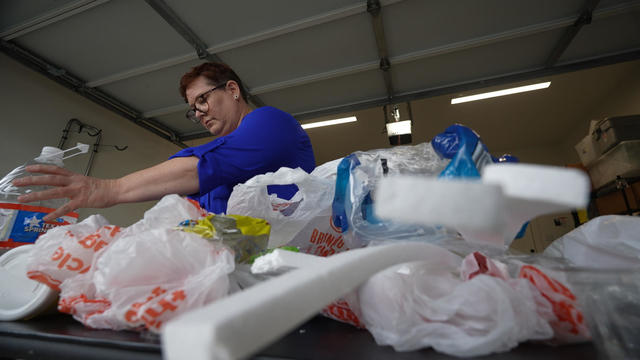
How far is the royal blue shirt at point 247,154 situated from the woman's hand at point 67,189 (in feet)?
0.59

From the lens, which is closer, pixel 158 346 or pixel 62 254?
pixel 158 346

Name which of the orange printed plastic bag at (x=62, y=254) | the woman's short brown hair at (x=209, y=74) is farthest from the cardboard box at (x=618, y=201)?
the orange printed plastic bag at (x=62, y=254)

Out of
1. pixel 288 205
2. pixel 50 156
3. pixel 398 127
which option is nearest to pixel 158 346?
pixel 288 205

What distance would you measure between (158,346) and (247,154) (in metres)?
0.46

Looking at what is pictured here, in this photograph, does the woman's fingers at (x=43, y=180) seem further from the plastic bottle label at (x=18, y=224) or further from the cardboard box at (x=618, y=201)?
the cardboard box at (x=618, y=201)

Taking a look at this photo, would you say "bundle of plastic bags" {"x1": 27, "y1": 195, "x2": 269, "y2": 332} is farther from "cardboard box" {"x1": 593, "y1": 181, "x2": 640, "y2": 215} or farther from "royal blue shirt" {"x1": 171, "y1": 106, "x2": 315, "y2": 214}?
"cardboard box" {"x1": 593, "y1": 181, "x2": 640, "y2": 215}

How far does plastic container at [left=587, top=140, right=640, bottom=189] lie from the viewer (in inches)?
91.0

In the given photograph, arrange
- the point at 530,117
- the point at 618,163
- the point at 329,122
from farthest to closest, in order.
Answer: the point at 530,117 < the point at 329,122 < the point at 618,163

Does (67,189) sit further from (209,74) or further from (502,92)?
(502,92)

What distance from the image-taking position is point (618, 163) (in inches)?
96.3

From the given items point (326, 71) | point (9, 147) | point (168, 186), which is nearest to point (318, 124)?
point (326, 71)

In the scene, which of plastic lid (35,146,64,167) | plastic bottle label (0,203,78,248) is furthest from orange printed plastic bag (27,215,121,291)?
plastic lid (35,146,64,167)

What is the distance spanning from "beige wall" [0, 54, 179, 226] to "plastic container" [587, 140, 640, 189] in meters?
4.86

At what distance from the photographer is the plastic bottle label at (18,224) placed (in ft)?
1.97
